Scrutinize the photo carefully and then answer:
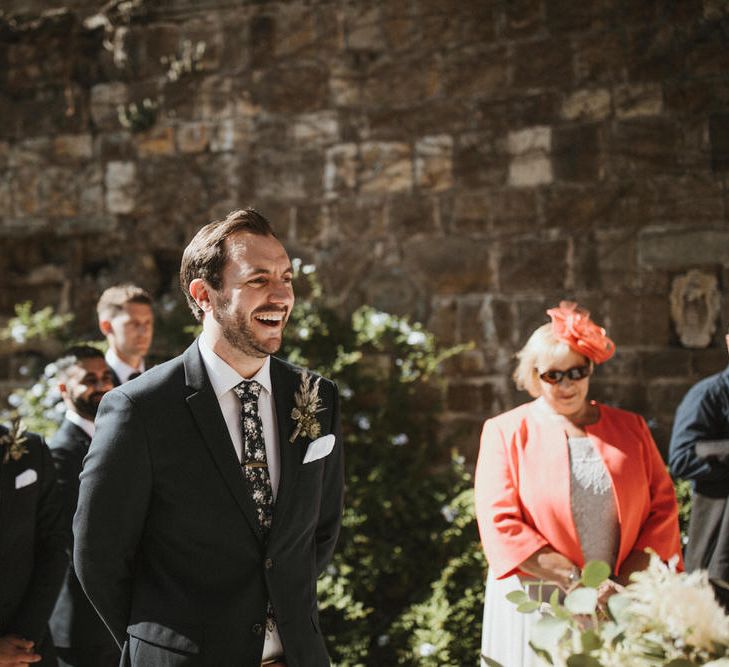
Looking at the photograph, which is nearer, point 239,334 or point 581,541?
point 239,334

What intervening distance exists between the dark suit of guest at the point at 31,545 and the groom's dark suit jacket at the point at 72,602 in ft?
0.73

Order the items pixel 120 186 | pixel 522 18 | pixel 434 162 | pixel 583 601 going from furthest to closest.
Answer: pixel 120 186 → pixel 434 162 → pixel 522 18 → pixel 583 601

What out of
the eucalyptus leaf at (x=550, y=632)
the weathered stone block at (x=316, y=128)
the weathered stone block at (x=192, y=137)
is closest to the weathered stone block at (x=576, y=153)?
the weathered stone block at (x=316, y=128)

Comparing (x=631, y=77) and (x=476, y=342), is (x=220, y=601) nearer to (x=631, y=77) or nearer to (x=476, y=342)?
(x=476, y=342)

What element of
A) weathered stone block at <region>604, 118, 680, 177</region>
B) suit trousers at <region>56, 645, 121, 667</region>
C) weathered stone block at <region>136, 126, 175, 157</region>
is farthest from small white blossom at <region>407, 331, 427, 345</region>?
suit trousers at <region>56, 645, 121, 667</region>

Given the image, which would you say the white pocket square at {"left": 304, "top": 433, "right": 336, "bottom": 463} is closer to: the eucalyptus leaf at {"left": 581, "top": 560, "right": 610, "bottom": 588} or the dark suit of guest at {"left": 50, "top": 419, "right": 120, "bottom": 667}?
the eucalyptus leaf at {"left": 581, "top": 560, "right": 610, "bottom": 588}

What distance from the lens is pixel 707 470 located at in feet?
11.5

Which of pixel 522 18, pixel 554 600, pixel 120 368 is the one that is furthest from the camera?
pixel 522 18

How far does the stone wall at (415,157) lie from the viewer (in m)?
4.93

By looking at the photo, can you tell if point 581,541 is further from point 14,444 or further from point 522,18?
point 522,18

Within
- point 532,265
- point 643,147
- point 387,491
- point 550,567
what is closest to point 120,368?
point 387,491

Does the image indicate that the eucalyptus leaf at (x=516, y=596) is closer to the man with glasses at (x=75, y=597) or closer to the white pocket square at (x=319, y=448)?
the white pocket square at (x=319, y=448)

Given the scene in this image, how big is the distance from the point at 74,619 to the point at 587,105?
4.08 meters

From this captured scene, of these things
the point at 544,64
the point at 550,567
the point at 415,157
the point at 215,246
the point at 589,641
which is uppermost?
the point at 544,64
